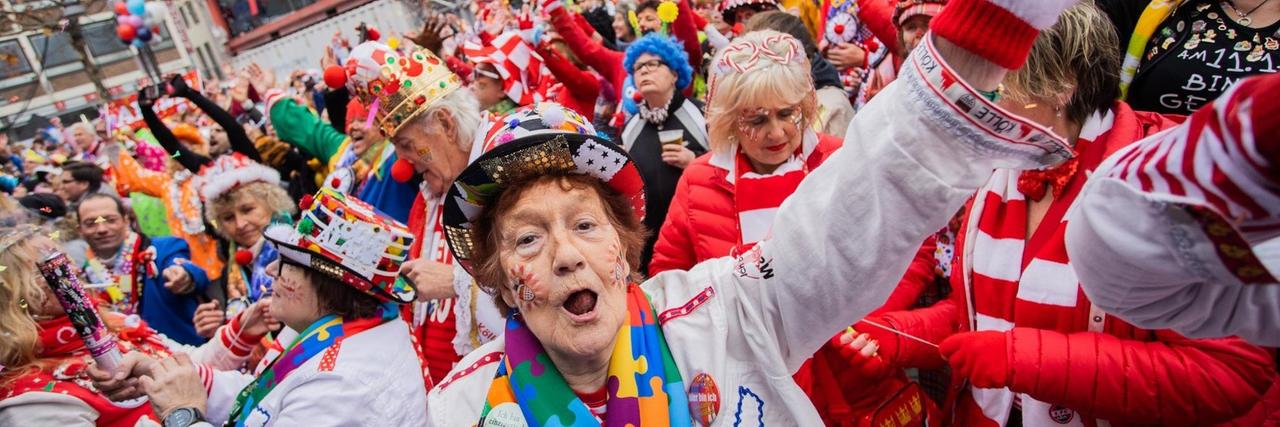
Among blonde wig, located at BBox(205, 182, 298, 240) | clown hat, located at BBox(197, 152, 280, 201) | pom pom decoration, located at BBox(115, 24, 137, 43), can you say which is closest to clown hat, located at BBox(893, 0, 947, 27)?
blonde wig, located at BBox(205, 182, 298, 240)

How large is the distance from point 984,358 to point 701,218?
1220 mm

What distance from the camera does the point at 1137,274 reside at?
800 mm

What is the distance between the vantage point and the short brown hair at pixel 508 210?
1.57 m

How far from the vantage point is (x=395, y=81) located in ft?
9.56

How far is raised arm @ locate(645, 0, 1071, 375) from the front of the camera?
0.88 meters

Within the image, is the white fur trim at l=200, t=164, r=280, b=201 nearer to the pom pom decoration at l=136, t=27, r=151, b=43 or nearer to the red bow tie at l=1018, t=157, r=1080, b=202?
the red bow tie at l=1018, t=157, r=1080, b=202

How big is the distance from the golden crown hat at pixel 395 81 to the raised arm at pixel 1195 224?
2602mm

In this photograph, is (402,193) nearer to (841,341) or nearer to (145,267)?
(841,341)

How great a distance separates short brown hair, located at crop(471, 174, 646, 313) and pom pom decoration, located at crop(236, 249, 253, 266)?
3191 millimetres

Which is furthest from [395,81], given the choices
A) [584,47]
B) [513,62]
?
[584,47]

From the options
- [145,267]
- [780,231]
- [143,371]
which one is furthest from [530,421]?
[145,267]

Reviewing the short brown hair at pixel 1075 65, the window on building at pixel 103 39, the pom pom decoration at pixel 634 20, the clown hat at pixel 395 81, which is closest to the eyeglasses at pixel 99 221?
the clown hat at pixel 395 81

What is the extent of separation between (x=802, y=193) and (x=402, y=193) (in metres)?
2.71

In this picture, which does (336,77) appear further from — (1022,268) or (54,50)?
(54,50)
